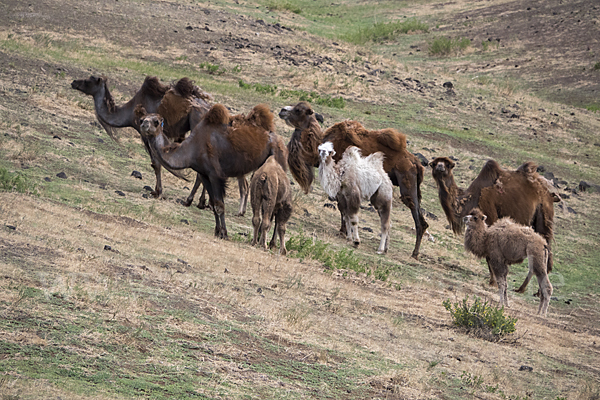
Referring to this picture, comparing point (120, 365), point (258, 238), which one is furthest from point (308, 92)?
point (120, 365)

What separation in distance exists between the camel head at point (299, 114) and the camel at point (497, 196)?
9.04ft

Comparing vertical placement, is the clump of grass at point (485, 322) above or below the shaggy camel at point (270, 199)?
below

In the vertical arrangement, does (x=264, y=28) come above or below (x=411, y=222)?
above

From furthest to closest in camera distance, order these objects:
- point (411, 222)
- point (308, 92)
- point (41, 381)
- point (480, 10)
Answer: point (480, 10) → point (308, 92) → point (411, 222) → point (41, 381)

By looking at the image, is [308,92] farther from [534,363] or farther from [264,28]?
[534,363]

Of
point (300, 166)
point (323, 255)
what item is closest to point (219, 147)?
point (300, 166)

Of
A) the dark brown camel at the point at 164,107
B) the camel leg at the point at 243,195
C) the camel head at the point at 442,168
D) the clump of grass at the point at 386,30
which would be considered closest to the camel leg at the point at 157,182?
the dark brown camel at the point at 164,107

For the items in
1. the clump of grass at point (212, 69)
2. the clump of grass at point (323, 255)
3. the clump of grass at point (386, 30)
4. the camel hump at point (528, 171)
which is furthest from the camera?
the clump of grass at point (386, 30)

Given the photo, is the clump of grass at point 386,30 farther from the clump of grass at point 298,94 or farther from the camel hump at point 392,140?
the camel hump at point 392,140

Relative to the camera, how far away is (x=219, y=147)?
1307 cm

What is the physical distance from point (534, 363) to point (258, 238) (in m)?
5.55

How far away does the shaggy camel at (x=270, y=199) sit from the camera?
12055 mm

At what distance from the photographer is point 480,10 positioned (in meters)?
48.8

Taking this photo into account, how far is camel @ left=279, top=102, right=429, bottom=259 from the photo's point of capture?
15133mm
